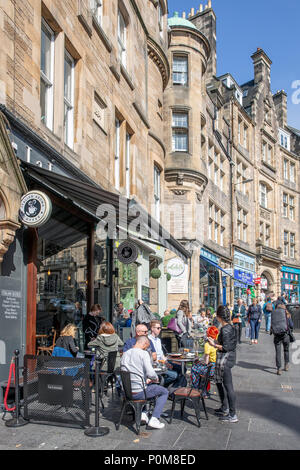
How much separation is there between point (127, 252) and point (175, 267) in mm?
7100

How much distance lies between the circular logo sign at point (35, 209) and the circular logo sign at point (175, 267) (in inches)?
531

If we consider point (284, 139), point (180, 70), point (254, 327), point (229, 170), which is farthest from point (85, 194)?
point (284, 139)

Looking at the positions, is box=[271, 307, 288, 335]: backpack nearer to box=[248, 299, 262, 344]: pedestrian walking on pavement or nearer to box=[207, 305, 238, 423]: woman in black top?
box=[207, 305, 238, 423]: woman in black top

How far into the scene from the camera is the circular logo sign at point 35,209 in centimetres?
739

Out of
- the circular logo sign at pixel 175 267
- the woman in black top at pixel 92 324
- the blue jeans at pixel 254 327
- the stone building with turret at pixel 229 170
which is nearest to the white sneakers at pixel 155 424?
the woman in black top at pixel 92 324

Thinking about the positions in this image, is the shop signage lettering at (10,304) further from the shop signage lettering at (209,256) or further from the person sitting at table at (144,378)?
the shop signage lettering at (209,256)

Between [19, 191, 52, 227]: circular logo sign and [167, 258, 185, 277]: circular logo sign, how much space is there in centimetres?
1349

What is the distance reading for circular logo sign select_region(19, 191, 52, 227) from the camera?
7391mm

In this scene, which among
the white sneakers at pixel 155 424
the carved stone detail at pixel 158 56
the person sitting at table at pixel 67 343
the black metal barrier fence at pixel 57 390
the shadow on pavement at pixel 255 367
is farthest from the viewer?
the carved stone detail at pixel 158 56

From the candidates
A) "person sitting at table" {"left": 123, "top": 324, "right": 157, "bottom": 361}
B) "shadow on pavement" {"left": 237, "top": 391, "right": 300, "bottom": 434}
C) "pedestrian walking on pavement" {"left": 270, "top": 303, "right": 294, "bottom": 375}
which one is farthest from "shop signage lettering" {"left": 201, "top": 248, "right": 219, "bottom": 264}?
"person sitting at table" {"left": 123, "top": 324, "right": 157, "bottom": 361}

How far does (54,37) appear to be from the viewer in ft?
32.6

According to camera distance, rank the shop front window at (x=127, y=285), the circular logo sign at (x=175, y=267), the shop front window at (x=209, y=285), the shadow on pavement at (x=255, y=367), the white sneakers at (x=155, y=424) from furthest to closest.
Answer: the shop front window at (x=209, y=285) < the circular logo sign at (x=175, y=267) < the shop front window at (x=127, y=285) < the shadow on pavement at (x=255, y=367) < the white sneakers at (x=155, y=424)

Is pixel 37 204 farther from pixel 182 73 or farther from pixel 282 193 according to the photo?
pixel 282 193
